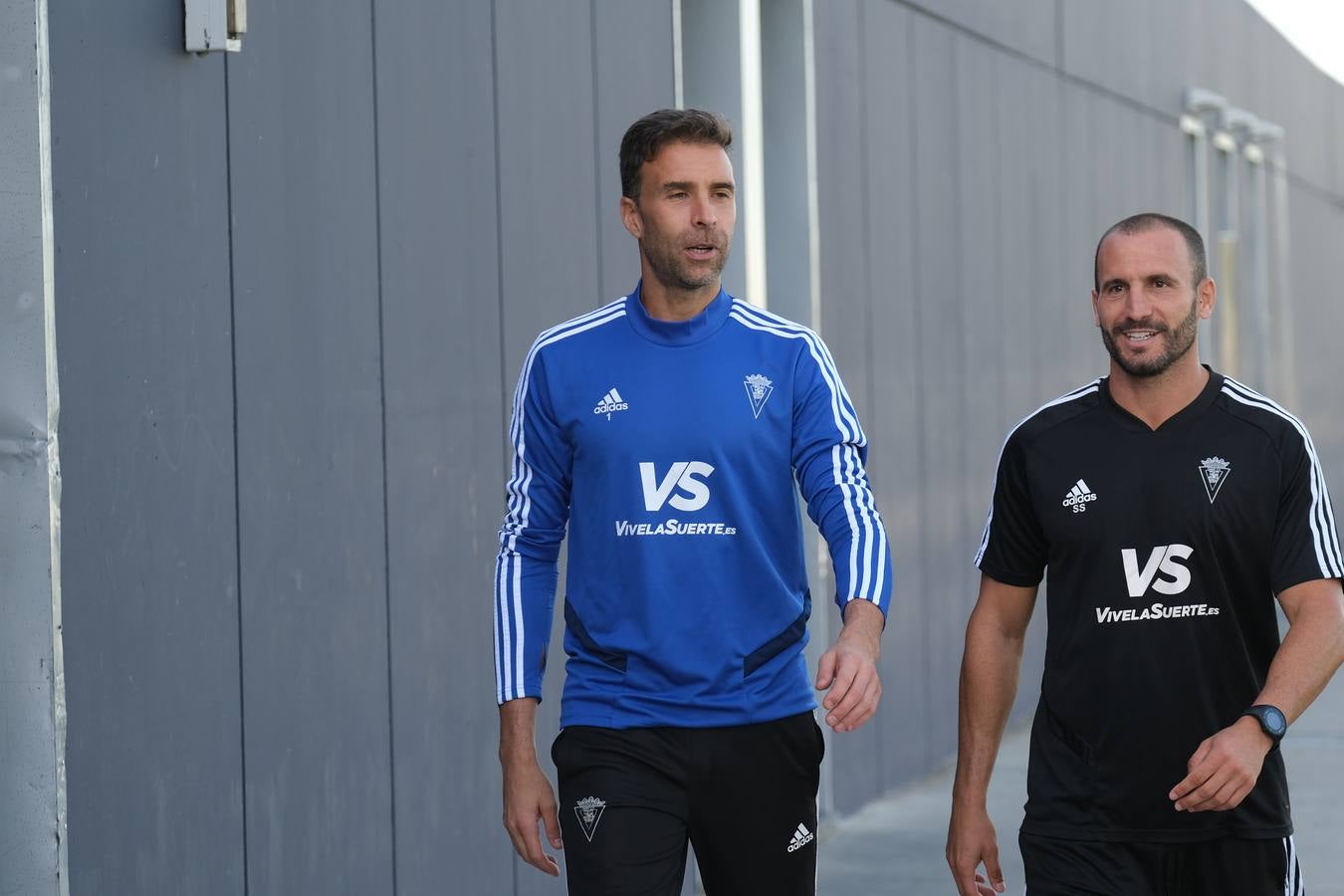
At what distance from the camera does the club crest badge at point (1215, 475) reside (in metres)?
4.03

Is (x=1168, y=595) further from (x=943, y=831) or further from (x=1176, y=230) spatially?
(x=943, y=831)

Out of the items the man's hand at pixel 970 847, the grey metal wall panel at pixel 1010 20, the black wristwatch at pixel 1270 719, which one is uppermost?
the grey metal wall panel at pixel 1010 20

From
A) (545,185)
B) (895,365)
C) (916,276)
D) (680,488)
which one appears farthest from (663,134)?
(916,276)

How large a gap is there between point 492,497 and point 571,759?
89.0 inches

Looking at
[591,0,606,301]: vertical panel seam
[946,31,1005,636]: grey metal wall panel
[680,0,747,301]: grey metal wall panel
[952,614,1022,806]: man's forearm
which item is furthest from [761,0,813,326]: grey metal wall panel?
[952,614,1022,806]: man's forearm

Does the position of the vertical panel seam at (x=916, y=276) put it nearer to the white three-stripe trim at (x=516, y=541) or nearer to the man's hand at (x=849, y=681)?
the white three-stripe trim at (x=516, y=541)

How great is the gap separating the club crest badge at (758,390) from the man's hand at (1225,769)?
106 centimetres

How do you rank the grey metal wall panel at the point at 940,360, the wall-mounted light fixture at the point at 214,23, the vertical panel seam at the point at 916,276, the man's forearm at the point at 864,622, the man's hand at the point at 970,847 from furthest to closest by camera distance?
1. the grey metal wall panel at the point at 940,360
2. the vertical panel seam at the point at 916,276
3. the wall-mounted light fixture at the point at 214,23
4. the man's hand at the point at 970,847
5. the man's forearm at the point at 864,622

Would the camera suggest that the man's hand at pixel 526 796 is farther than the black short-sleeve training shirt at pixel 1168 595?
No

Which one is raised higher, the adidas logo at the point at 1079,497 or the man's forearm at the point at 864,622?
the adidas logo at the point at 1079,497

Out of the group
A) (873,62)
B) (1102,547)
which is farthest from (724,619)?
(873,62)

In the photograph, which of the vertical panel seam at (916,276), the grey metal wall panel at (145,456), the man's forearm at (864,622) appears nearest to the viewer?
the man's forearm at (864,622)

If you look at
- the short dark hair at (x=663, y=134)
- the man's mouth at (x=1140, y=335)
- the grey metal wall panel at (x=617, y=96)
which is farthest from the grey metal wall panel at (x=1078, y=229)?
the short dark hair at (x=663, y=134)

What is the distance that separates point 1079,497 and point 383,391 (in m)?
2.29
